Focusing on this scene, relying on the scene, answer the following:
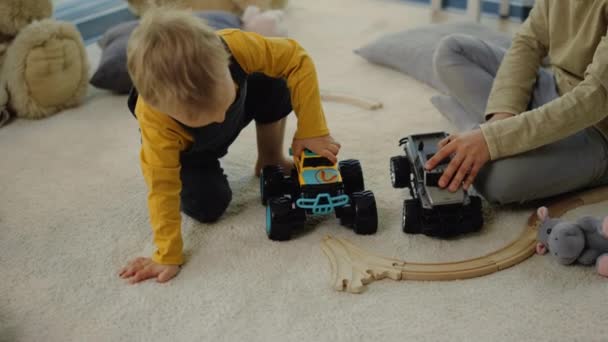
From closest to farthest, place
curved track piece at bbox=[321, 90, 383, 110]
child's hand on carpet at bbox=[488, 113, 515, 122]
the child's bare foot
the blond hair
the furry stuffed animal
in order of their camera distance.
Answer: the blond hair
child's hand on carpet at bbox=[488, 113, 515, 122]
the child's bare foot
curved track piece at bbox=[321, 90, 383, 110]
the furry stuffed animal

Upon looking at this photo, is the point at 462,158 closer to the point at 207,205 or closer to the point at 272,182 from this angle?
the point at 272,182

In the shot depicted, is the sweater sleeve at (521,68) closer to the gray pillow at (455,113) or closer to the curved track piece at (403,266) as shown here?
the gray pillow at (455,113)

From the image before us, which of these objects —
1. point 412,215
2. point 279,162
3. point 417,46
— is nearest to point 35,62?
point 279,162

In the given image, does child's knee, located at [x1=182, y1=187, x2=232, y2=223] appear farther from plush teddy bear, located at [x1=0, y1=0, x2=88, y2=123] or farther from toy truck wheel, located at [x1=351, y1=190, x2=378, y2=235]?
plush teddy bear, located at [x1=0, y1=0, x2=88, y2=123]

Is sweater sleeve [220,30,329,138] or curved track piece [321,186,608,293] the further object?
sweater sleeve [220,30,329,138]

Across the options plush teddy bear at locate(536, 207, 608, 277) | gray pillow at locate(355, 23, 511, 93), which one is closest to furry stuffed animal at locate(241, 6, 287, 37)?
gray pillow at locate(355, 23, 511, 93)

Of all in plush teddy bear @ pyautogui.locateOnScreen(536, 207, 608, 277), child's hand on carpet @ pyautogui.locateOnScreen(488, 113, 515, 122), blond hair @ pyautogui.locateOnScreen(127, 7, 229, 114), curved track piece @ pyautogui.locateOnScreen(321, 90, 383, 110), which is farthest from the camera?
curved track piece @ pyautogui.locateOnScreen(321, 90, 383, 110)

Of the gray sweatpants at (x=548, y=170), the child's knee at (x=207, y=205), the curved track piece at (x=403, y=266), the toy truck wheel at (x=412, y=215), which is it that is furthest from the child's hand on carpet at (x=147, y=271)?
the gray sweatpants at (x=548, y=170)

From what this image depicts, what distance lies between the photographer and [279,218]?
1.19 meters

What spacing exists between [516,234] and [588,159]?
0.19 m

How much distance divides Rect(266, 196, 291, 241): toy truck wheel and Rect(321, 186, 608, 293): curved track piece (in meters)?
0.08

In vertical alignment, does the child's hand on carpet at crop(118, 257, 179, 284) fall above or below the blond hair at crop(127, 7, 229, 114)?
below

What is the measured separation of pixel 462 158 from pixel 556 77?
1.07ft

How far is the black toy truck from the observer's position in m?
1.15
